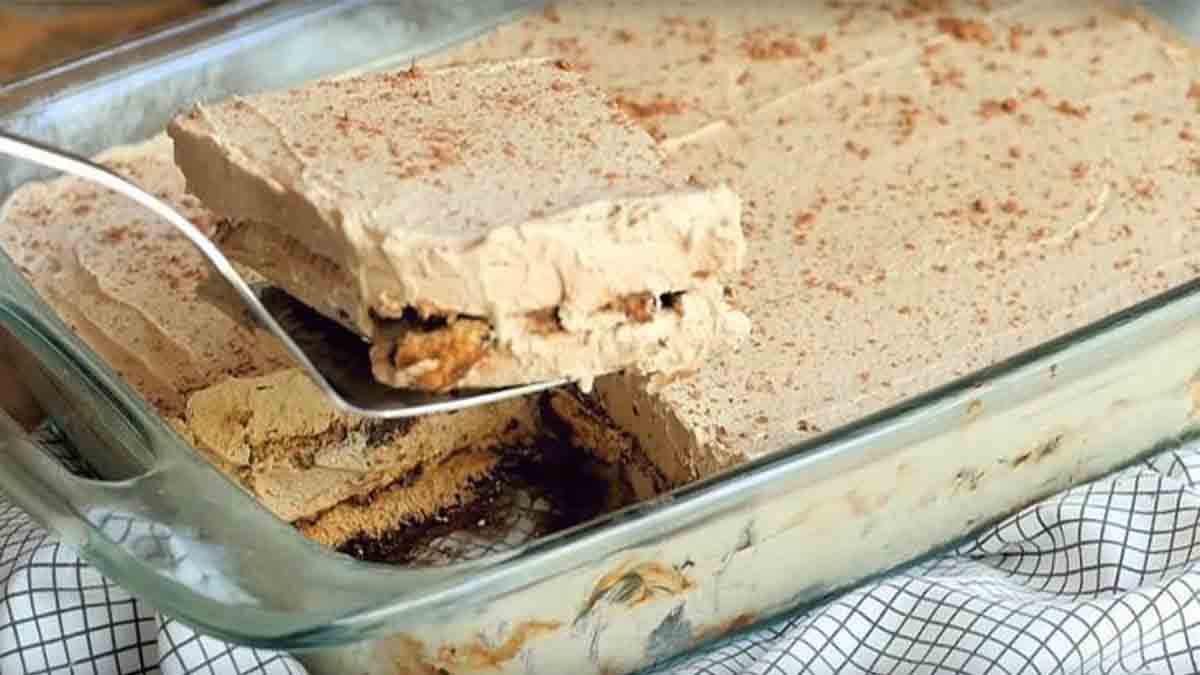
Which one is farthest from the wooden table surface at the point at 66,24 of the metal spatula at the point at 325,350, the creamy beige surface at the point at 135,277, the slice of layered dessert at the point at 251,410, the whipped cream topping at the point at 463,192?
the metal spatula at the point at 325,350

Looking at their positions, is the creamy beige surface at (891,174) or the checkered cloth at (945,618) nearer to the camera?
the checkered cloth at (945,618)

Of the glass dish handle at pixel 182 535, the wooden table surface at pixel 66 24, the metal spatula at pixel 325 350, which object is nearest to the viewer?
the glass dish handle at pixel 182 535

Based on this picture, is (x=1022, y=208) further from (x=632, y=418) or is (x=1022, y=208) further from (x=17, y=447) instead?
(x=17, y=447)

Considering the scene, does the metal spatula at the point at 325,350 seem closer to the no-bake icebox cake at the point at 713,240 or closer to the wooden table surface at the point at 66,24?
the no-bake icebox cake at the point at 713,240

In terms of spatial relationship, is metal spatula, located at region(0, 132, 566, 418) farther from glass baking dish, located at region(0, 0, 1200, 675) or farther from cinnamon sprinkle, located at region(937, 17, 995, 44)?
cinnamon sprinkle, located at region(937, 17, 995, 44)

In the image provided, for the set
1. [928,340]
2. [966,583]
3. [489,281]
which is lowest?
[966,583]

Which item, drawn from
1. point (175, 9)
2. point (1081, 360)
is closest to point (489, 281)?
point (1081, 360)

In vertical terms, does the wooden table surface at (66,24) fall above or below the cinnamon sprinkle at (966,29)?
below
